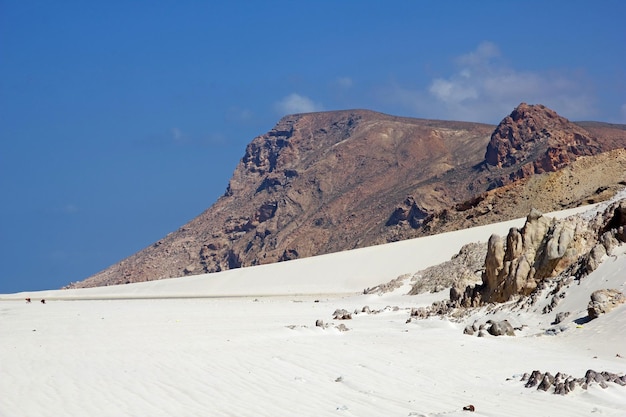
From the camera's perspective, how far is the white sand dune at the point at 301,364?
29.0ft

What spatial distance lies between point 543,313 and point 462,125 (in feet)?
365

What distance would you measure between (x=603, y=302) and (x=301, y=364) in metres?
5.42

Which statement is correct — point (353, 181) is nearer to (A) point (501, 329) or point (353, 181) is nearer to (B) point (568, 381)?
(A) point (501, 329)

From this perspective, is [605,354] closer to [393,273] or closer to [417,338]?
[417,338]

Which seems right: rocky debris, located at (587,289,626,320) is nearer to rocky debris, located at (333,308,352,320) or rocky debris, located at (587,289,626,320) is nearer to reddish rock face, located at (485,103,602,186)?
rocky debris, located at (333,308,352,320)

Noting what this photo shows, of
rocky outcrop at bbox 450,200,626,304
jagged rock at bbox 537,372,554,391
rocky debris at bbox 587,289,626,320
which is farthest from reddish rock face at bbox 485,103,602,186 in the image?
jagged rock at bbox 537,372,554,391

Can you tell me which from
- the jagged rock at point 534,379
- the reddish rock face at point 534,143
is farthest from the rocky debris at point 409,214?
the jagged rock at point 534,379

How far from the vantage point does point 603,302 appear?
1350 cm

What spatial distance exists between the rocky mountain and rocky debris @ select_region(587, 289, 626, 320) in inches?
1804

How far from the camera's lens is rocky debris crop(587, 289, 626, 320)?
13.5m

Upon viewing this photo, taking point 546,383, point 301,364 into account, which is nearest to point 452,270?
point 301,364

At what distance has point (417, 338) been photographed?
47.7 ft

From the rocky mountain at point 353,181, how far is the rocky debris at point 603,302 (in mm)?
45810

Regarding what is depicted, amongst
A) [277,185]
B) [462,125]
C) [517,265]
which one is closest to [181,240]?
[277,185]
